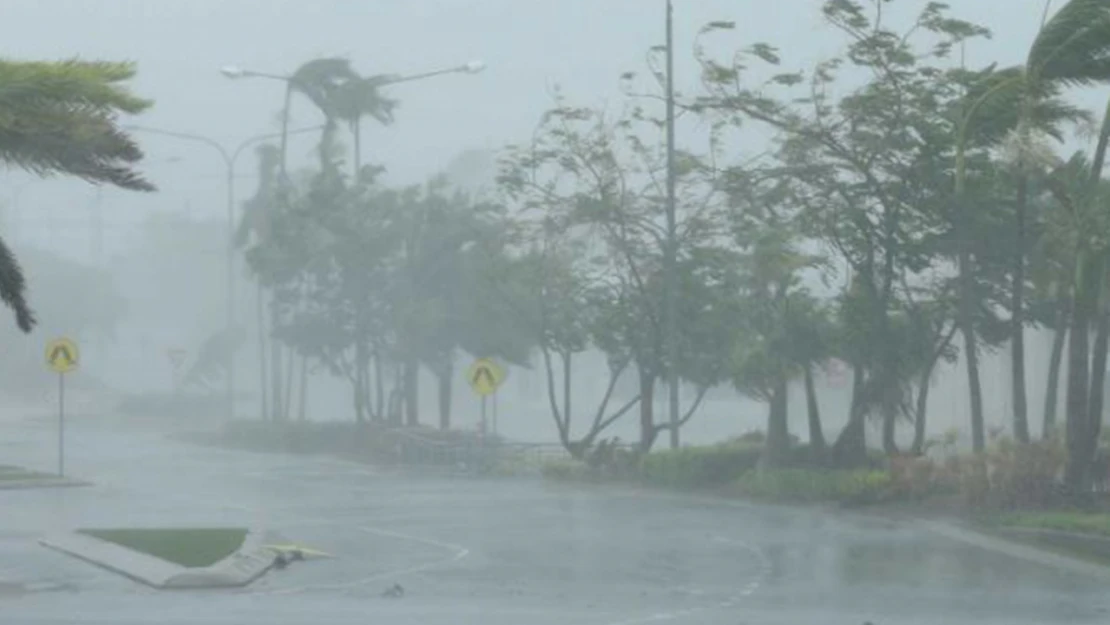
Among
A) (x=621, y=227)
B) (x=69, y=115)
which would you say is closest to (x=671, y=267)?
(x=621, y=227)

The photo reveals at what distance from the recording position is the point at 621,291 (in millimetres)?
48594

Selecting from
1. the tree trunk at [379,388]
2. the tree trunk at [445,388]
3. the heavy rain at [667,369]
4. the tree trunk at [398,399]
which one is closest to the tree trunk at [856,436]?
the heavy rain at [667,369]

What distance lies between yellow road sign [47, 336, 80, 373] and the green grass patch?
22450 mm

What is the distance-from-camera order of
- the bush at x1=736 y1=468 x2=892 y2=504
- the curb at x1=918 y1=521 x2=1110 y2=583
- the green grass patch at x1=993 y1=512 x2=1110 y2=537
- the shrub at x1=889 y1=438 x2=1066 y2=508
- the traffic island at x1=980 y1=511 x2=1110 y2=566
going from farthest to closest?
the bush at x1=736 y1=468 x2=892 y2=504, the shrub at x1=889 y1=438 x2=1066 y2=508, the green grass patch at x1=993 y1=512 x2=1110 y2=537, the traffic island at x1=980 y1=511 x2=1110 y2=566, the curb at x1=918 y1=521 x2=1110 y2=583

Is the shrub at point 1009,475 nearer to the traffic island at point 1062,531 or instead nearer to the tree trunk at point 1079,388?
the tree trunk at point 1079,388

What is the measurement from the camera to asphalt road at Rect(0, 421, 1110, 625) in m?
20.2

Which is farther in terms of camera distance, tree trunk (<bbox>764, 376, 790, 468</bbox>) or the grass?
tree trunk (<bbox>764, 376, 790, 468</bbox>)

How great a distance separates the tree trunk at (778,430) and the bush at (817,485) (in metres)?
0.43

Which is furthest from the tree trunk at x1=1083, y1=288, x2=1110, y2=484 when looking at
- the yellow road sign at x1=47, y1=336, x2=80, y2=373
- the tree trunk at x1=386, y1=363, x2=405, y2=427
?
the tree trunk at x1=386, y1=363, x2=405, y2=427

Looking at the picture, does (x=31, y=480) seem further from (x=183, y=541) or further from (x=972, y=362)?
(x=972, y=362)

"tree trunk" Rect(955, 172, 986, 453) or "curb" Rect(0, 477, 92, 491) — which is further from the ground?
"tree trunk" Rect(955, 172, 986, 453)

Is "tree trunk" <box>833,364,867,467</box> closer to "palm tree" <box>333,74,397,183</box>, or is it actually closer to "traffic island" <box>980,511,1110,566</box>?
"traffic island" <box>980,511,1110,566</box>

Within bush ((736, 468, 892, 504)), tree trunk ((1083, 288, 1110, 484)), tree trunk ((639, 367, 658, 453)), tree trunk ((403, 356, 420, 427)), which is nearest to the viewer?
tree trunk ((1083, 288, 1110, 484))

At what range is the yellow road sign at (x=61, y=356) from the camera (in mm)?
47531
